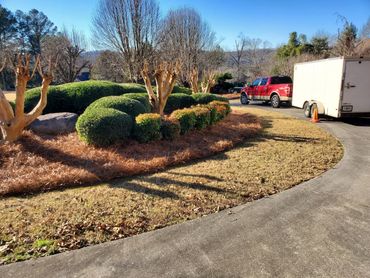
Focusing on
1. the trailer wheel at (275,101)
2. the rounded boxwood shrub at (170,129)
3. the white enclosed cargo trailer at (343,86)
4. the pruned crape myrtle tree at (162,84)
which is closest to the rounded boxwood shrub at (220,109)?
the pruned crape myrtle tree at (162,84)

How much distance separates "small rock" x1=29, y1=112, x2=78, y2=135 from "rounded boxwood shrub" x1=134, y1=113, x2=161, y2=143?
7.34 feet

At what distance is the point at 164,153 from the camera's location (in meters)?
6.62

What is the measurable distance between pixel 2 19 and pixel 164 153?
2059 inches

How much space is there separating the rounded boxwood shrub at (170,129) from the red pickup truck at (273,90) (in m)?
11.1

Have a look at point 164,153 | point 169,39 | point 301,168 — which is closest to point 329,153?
point 301,168

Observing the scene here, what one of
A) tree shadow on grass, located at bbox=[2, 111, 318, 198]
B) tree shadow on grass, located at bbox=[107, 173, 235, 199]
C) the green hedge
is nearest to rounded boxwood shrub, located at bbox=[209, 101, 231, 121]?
tree shadow on grass, located at bbox=[2, 111, 318, 198]

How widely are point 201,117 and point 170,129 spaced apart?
1.56m

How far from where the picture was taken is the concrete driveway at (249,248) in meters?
2.74

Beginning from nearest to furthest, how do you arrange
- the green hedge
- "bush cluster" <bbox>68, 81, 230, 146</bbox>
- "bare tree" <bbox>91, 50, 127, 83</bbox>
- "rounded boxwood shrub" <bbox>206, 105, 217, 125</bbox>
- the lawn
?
the lawn
"bush cluster" <bbox>68, 81, 230, 146</bbox>
"rounded boxwood shrub" <bbox>206, 105, 217, 125</bbox>
the green hedge
"bare tree" <bbox>91, 50, 127, 83</bbox>

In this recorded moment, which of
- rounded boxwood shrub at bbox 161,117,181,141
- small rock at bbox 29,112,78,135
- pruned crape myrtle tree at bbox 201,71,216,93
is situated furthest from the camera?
pruned crape myrtle tree at bbox 201,71,216,93

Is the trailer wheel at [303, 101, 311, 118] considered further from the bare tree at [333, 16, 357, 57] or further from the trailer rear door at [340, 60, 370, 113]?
the bare tree at [333, 16, 357, 57]

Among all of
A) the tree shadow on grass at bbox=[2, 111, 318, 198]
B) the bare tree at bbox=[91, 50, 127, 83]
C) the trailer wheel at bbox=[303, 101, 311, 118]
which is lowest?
the tree shadow on grass at bbox=[2, 111, 318, 198]

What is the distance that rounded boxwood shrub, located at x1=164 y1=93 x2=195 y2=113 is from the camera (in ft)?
39.5

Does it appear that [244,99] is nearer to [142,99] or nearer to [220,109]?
[220,109]
